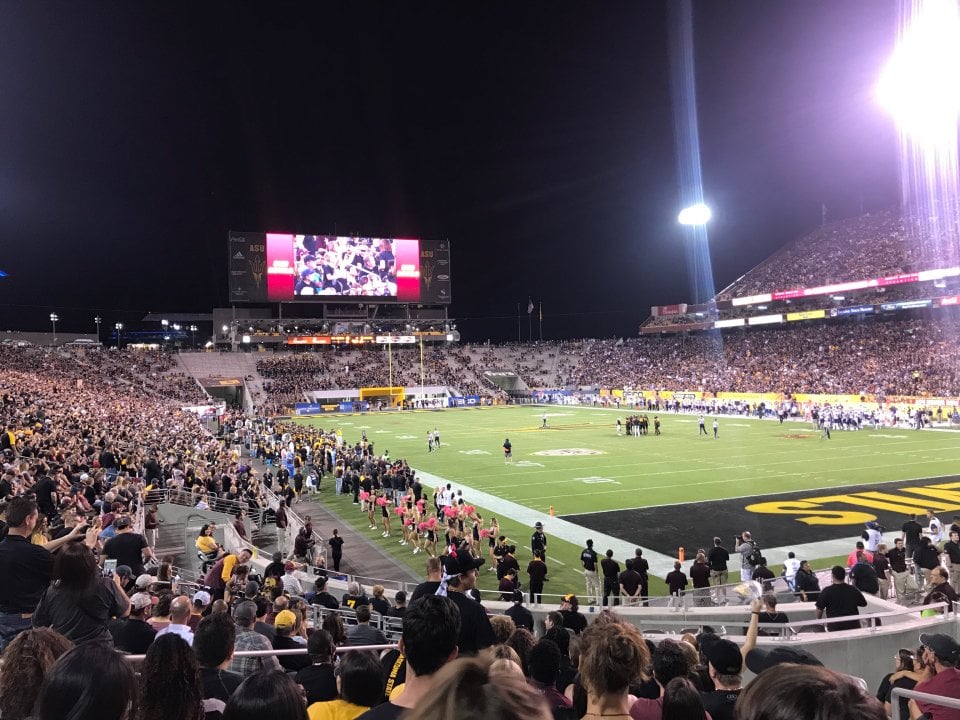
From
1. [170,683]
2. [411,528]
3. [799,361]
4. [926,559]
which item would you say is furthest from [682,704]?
[799,361]

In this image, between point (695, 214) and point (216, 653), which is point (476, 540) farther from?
point (695, 214)

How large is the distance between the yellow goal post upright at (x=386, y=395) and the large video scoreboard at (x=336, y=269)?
444 inches

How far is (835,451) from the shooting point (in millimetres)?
28609

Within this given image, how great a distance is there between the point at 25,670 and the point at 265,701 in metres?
1.24

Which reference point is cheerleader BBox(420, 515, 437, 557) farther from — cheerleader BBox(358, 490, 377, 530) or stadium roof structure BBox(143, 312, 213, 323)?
stadium roof structure BBox(143, 312, 213, 323)

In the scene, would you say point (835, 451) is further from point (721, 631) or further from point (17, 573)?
point (17, 573)

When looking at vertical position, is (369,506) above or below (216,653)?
below

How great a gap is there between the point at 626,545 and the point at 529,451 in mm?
16657

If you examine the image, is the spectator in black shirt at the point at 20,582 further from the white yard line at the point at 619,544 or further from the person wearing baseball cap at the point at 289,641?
the white yard line at the point at 619,544

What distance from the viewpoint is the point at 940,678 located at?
152 inches

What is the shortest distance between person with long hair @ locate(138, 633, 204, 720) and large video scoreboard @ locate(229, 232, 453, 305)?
70.0 m

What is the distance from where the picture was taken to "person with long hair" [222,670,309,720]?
2137mm

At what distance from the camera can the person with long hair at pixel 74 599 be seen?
397cm

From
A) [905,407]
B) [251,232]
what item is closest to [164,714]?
[905,407]
